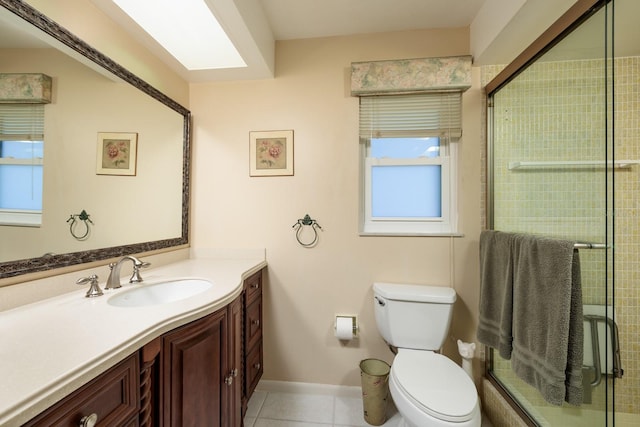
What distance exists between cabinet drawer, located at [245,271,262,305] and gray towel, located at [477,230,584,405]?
4.45ft

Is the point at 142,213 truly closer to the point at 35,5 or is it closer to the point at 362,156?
the point at 35,5

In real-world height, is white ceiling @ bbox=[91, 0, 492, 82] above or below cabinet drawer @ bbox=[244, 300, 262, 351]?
above

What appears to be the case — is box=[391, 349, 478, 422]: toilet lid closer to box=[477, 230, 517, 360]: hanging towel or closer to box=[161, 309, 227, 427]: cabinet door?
box=[477, 230, 517, 360]: hanging towel

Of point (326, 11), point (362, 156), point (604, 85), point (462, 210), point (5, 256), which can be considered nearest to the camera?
point (5, 256)

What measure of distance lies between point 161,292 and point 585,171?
6.67 ft

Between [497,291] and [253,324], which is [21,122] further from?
[497,291]

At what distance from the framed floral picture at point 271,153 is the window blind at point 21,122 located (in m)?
1.00

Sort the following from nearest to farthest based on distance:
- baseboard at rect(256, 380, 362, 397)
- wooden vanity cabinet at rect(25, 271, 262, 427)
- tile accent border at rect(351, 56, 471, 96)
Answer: wooden vanity cabinet at rect(25, 271, 262, 427)
tile accent border at rect(351, 56, 471, 96)
baseboard at rect(256, 380, 362, 397)

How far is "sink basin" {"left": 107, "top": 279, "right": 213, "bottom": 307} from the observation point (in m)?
1.14

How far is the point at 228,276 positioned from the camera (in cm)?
131

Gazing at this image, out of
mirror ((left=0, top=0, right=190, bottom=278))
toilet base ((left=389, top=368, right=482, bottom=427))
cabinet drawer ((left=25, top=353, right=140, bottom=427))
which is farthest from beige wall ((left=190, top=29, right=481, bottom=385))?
cabinet drawer ((left=25, top=353, right=140, bottom=427))

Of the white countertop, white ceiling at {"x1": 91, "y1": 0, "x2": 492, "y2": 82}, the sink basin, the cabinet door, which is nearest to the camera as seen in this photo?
the white countertop

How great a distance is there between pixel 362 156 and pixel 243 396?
1.64m

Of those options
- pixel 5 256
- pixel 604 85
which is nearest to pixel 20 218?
pixel 5 256
